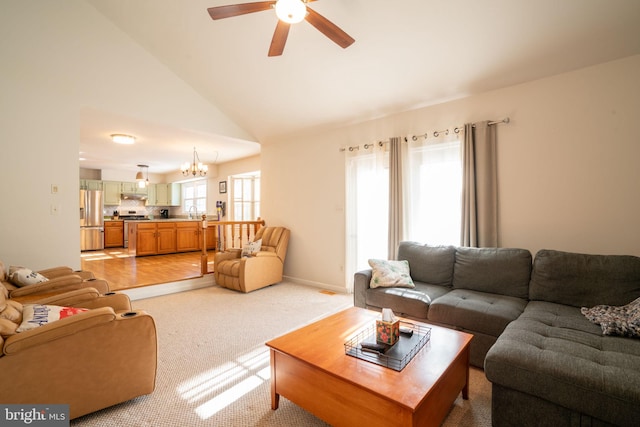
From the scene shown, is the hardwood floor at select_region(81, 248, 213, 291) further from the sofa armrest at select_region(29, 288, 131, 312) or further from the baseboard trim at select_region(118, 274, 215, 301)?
the sofa armrest at select_region(29, 288, 131, 312)

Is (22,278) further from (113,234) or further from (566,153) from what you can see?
(113,234)

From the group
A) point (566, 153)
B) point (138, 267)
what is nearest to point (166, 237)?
point (138, 267)

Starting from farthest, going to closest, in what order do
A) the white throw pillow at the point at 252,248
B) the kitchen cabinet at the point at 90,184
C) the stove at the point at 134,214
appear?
the stove at the point at 134,214 → the kitchen cabinet at the point at 90,184 → the white throw pillow at the point at 252,248

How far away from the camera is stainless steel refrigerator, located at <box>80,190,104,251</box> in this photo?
793 centimetres

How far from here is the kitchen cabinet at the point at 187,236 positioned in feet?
26.0

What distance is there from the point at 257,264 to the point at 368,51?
11.0 ft

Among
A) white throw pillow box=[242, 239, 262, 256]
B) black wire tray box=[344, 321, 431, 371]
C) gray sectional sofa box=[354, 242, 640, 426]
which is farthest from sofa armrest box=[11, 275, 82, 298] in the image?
gray sectional sofa box=[354, 242, 640, 426]

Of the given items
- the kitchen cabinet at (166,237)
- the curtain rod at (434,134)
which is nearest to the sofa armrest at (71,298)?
the curtain rod at (434,134)

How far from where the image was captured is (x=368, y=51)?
129 inches

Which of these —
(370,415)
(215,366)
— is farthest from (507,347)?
(215,366)

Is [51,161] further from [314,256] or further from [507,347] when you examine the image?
[507,347]

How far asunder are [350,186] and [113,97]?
3497 mm

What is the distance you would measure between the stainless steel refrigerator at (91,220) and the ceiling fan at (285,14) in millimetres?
8063

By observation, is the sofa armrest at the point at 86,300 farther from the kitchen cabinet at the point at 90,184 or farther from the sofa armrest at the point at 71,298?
the kitchen cabinet at the point at 90,184
